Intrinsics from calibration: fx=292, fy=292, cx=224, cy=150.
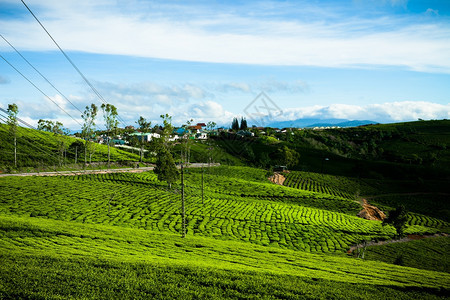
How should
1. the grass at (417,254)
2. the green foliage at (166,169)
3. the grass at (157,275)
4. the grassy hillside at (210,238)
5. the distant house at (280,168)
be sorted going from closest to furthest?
1. the grass at (157,275)
2. the grassy hillside at (210,238)
3. the grass at (417,254)
4. the green foliage at (166,169)
5. the distant house at (280,168)

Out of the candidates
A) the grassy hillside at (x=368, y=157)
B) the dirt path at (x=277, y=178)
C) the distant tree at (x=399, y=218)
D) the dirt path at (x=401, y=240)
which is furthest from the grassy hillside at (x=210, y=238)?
the grassy hillside at (x=368, y=157)

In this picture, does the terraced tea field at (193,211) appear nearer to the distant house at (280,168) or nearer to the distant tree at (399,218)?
the distant tree at (399,218)

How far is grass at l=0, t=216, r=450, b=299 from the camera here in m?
18.9

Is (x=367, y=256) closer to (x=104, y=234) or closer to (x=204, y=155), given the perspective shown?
(x=104, y=234)

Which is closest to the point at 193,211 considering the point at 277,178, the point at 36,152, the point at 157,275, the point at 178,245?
the point at 178,245

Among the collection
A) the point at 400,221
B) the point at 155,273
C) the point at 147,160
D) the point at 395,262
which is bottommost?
the point at 395,262

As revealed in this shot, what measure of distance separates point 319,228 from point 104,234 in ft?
133

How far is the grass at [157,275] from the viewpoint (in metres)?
18.9

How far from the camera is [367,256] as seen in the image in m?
48.6

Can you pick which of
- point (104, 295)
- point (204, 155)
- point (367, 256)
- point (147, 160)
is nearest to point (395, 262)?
point (367, 256)

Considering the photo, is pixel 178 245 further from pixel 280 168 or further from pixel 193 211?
pixel 280 168

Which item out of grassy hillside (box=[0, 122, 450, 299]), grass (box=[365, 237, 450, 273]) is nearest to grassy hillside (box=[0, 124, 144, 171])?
grassy hillside (box=[0, 122, 450, 299])

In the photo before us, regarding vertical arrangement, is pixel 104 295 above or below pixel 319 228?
above

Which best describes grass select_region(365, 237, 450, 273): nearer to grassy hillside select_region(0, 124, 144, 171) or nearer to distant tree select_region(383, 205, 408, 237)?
distant tree select_region(383, 205, 408, 237)
